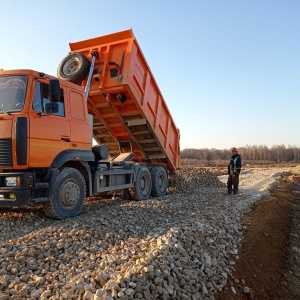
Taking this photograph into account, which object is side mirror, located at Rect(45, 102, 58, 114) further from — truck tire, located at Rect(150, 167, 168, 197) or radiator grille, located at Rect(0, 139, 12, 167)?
truck tire, located at Rect(150, 167, 168, 197)

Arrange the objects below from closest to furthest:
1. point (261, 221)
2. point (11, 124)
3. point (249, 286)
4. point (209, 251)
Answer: point (249, 286)
point (209, 251)
point (11, 124)
point (261, 221)

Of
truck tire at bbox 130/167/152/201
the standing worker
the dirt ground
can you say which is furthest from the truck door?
the standing worker

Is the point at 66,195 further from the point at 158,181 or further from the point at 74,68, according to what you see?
the point at 158,181

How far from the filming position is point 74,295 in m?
3.35

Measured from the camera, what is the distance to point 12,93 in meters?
6.43

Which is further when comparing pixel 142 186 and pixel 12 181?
pixel 142 186

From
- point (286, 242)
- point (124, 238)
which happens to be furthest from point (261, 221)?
point (124, 238)

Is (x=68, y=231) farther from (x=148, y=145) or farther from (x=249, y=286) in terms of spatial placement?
(x=148, y=145)

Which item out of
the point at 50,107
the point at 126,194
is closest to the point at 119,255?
the point at 50,107

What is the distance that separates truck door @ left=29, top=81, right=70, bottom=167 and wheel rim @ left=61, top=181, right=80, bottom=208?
0.67 metres

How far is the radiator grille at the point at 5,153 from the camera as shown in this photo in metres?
6.13

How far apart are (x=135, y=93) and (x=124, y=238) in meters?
4.77

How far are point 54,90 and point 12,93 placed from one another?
0.81 metres

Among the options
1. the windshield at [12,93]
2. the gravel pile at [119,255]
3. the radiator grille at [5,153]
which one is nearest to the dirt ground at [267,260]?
the gravel pile at [119,255]
